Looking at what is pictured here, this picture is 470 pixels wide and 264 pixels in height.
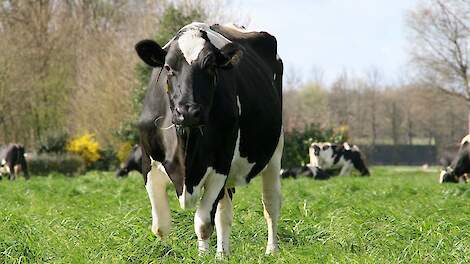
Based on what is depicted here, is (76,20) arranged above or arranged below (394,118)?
above

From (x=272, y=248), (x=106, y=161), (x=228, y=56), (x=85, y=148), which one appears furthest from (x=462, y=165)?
(x=106, y=161)

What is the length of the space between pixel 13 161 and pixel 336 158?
41.2 feet

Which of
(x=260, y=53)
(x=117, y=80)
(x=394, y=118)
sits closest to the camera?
(x=260, y=53)

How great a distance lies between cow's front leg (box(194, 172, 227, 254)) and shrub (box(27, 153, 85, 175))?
1041 inches

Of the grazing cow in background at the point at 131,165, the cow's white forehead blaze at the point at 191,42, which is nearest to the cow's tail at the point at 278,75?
the cow's white forehead blaze at the point at 191,42

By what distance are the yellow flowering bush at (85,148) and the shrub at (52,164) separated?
2762 millimetres

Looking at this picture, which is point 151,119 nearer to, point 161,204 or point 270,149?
point 161,204

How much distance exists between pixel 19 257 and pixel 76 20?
42.5m

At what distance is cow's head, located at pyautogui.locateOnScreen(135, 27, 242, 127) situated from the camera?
543cm

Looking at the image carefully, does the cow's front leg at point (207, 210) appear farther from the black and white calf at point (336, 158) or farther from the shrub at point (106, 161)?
the shrub at point (106, 161)

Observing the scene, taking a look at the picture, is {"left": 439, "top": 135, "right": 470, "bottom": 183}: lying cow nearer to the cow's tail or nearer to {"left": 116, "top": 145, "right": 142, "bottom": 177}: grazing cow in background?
{"left": 116, "top": 145, "right": 142, "bottom": 177}: grazing cow in background

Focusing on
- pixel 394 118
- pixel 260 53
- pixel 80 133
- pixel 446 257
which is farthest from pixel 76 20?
pixel 446 257

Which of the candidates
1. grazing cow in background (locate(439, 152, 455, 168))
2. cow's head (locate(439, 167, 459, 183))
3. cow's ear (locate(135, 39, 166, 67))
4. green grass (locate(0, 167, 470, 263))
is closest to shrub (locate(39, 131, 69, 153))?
grazing cow in background (locate(439, 152, 455, 168))

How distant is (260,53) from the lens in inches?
311
